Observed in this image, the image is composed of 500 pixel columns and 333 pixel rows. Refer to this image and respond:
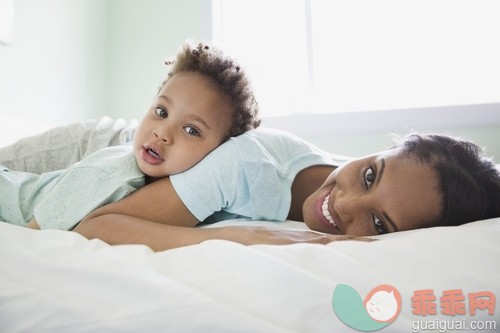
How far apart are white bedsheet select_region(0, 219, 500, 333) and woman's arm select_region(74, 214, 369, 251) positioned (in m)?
0.09

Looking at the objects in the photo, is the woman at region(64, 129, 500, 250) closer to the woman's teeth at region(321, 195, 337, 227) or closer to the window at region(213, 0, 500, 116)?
the woman's teeth at region(321, 195, 337, 227)

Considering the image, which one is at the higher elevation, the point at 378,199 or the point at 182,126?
the point at 182,126

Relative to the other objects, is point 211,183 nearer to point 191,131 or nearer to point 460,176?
point 191,131

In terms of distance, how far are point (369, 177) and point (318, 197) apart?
0.37ft

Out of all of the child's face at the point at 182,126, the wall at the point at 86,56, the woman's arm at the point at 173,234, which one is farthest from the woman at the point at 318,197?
the wall at the point at 86,56

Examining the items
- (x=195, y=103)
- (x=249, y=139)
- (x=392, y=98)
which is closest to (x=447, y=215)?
(x=249, y=139)

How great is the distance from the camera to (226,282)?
1.42 ft

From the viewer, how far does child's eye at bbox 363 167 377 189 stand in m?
0.80

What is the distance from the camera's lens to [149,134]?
3.10ft

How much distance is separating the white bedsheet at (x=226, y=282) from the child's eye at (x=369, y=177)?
26 centimetres

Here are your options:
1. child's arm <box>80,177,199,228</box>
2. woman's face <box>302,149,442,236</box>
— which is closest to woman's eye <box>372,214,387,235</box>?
woman's face <box>302,149,442,236</box>

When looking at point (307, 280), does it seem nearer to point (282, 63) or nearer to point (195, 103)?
point (195, 103)

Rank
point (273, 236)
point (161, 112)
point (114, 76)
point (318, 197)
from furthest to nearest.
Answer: point (114, 76), point (161, 112), point (318, 197), point (273, 236)

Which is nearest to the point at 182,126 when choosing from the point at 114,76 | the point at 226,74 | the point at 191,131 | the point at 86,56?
the point at 191,131
